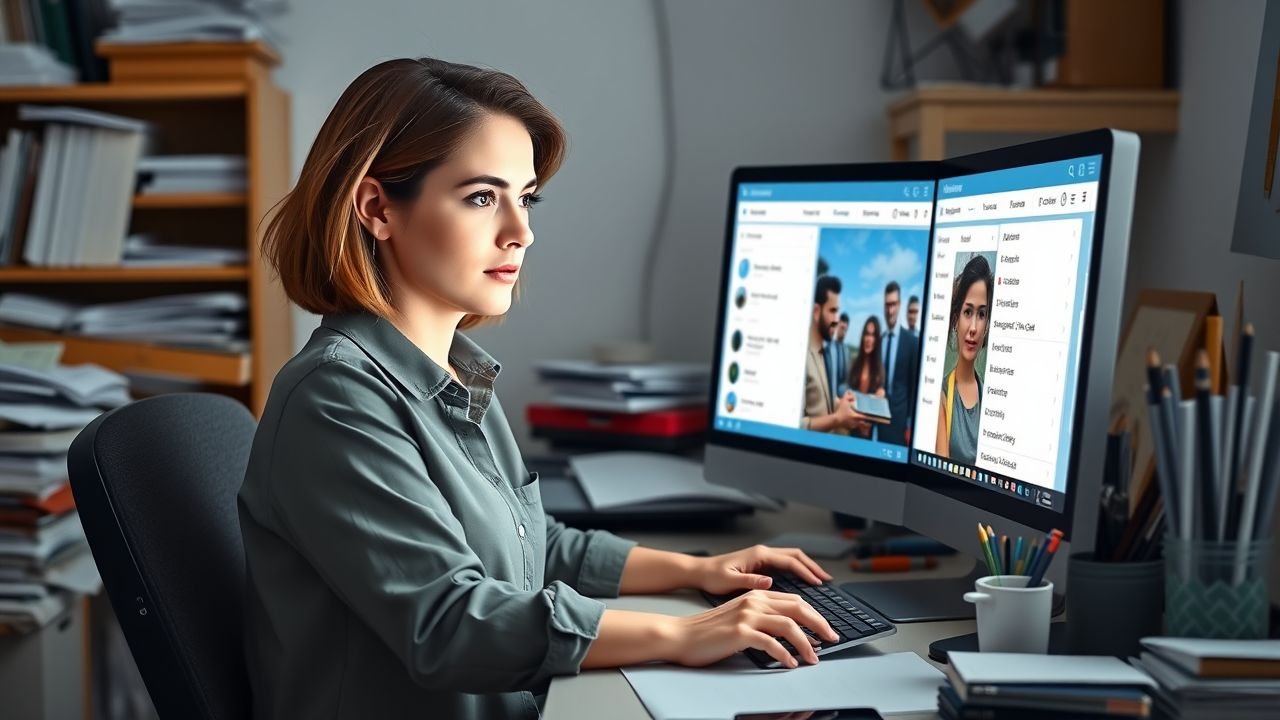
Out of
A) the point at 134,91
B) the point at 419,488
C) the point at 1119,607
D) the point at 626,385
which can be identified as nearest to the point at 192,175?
the point at 134,91

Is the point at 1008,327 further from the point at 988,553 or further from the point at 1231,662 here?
the point at 1231,662

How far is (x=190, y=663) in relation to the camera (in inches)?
40.1

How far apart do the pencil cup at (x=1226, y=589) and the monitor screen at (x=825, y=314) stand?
452 millimetres

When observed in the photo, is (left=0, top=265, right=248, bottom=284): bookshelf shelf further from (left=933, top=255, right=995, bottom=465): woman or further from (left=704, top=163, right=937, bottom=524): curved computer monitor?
(left=933, top=255, right=995, bottom=465): woman

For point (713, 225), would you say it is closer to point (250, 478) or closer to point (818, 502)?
point (818, 502)

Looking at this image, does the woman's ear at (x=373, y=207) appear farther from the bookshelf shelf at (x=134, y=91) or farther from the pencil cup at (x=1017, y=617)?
the bookshelf shelf at (x=134, y=91)

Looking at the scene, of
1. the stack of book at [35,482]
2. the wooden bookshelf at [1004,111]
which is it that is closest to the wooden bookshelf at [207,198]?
the stack of book at [35,482]

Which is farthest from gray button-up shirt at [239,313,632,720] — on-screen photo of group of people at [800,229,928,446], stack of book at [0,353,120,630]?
stack of book at [0,353,120,630]

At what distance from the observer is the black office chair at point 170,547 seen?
3.28 feet

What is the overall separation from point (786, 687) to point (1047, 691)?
0.67 ft

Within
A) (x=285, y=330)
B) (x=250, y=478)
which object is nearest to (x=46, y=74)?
(x=285, y=330)

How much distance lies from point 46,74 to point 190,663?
1.46 meters

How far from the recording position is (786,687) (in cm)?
92

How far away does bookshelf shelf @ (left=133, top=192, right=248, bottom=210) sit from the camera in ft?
6.89
